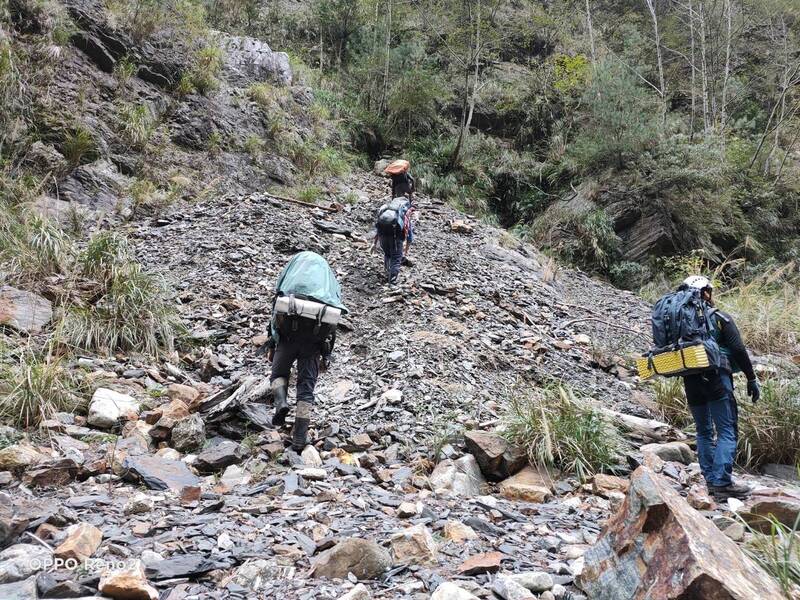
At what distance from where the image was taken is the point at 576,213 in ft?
46.6

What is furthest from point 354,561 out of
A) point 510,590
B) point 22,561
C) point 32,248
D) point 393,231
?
point 32,248

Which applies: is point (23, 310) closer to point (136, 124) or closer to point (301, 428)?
point (301, 428)

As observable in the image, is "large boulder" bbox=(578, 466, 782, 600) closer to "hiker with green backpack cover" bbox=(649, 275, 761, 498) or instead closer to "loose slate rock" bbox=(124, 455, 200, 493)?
"hiker with green backpack cover" bbox=(649, 275, 761, 498)

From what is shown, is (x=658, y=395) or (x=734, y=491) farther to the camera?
(x=658, y=395)

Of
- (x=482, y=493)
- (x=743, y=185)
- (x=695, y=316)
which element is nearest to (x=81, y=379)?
(x=482, y=493)

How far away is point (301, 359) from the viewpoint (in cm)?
443

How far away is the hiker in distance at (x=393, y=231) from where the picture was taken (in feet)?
25.4

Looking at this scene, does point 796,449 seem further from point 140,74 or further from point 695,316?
point 140,74

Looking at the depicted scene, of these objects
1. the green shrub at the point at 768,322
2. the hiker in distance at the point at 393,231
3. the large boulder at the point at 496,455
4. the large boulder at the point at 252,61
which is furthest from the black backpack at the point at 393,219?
the large boulder at the point at 252,61

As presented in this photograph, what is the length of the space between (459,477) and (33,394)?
3.45 m

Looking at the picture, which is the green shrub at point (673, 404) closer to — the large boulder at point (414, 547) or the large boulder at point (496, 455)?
the large boulder at point (496, 455)

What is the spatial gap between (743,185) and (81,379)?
669 inches

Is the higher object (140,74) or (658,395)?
(140,74)

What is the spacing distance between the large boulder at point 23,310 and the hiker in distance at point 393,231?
443 cm
